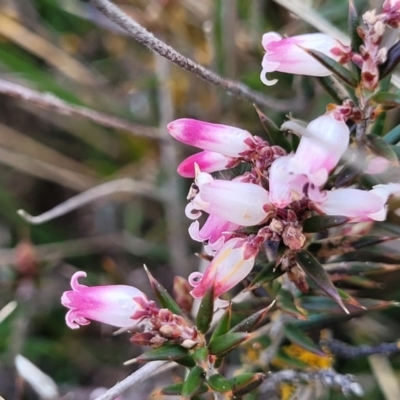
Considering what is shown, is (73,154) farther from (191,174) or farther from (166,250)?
(191,174)

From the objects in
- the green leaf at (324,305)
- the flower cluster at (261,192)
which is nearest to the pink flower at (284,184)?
the flower cluster at (261,192)

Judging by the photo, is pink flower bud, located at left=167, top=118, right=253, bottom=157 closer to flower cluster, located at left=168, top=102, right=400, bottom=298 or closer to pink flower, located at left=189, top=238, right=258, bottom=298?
flower cluster, located at left=168, top=102, right=400, bottom=298

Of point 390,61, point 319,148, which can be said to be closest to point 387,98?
point 390,61

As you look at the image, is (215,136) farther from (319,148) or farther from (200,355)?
(200,355)

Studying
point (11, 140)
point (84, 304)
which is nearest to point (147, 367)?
point (84, 304)

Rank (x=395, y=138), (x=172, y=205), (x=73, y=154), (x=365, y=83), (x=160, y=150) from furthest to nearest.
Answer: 1. (x=73, y=154)
2. (x=160, y=150)
3. (x=172, y=205)
4. (x=395, y=138)
5. (x=365, y=83)

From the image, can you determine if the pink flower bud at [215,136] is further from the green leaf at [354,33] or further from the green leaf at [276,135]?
the green leaf at [354,33]
